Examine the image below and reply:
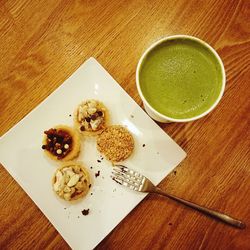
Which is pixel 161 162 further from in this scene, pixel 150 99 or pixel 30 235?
pixel 30 235

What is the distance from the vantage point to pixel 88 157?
4.51 feet

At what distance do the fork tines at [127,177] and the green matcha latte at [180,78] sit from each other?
28cm

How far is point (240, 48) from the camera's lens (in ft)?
4.41

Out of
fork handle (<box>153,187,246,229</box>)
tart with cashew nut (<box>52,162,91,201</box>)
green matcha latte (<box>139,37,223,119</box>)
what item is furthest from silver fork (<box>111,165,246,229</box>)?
green matcha latte (<box>139,37,223,119</box>)

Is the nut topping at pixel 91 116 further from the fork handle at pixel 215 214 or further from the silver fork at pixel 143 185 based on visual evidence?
the fork handle at pixel 215 214

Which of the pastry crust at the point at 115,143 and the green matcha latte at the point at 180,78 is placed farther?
the pastry crust at the point at 115,143

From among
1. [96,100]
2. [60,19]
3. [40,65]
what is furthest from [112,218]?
[60,19]

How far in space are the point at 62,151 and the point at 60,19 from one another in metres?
0.48

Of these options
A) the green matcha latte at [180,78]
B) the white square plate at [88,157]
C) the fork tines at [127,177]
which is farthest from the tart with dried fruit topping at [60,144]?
the green matcha latte at [180,78]

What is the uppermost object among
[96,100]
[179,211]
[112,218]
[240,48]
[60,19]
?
[60,19]

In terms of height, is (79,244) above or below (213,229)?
above

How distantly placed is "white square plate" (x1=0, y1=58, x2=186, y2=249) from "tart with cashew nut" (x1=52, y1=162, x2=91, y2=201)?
0.08 ft

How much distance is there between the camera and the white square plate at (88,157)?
1336mm

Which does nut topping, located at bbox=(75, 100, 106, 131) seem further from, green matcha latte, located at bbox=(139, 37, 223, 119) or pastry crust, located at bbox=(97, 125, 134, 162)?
green matcha latte, located at bbox=(139, 37, 223, 119)
